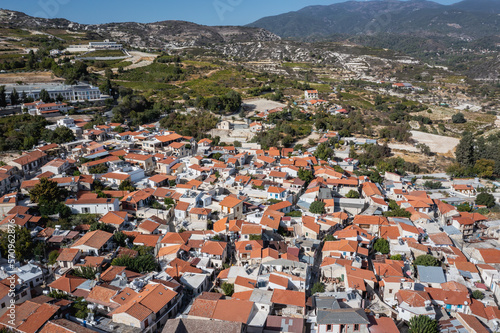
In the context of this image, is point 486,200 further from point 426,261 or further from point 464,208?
point 426,261

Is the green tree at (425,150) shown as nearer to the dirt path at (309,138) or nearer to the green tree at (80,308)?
the dirt path at (309,138)

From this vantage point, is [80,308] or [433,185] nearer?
[80,308]

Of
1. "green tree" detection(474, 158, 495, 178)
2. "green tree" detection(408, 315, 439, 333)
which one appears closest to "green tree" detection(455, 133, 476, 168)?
"green tree" detection(474, 158, 495, 178)

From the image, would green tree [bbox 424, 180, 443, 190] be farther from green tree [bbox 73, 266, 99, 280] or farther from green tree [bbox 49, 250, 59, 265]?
green tree [bbox 49, 250, 59, 265]

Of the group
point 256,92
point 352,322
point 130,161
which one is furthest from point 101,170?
point 256,92

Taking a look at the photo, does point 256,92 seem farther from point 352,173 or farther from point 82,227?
point 82,227

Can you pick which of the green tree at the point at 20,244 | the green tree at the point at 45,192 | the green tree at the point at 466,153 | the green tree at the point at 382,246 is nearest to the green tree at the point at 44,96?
the green tree at the point at 45,192

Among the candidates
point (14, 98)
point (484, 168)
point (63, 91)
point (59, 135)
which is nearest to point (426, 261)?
point (484, 168)
